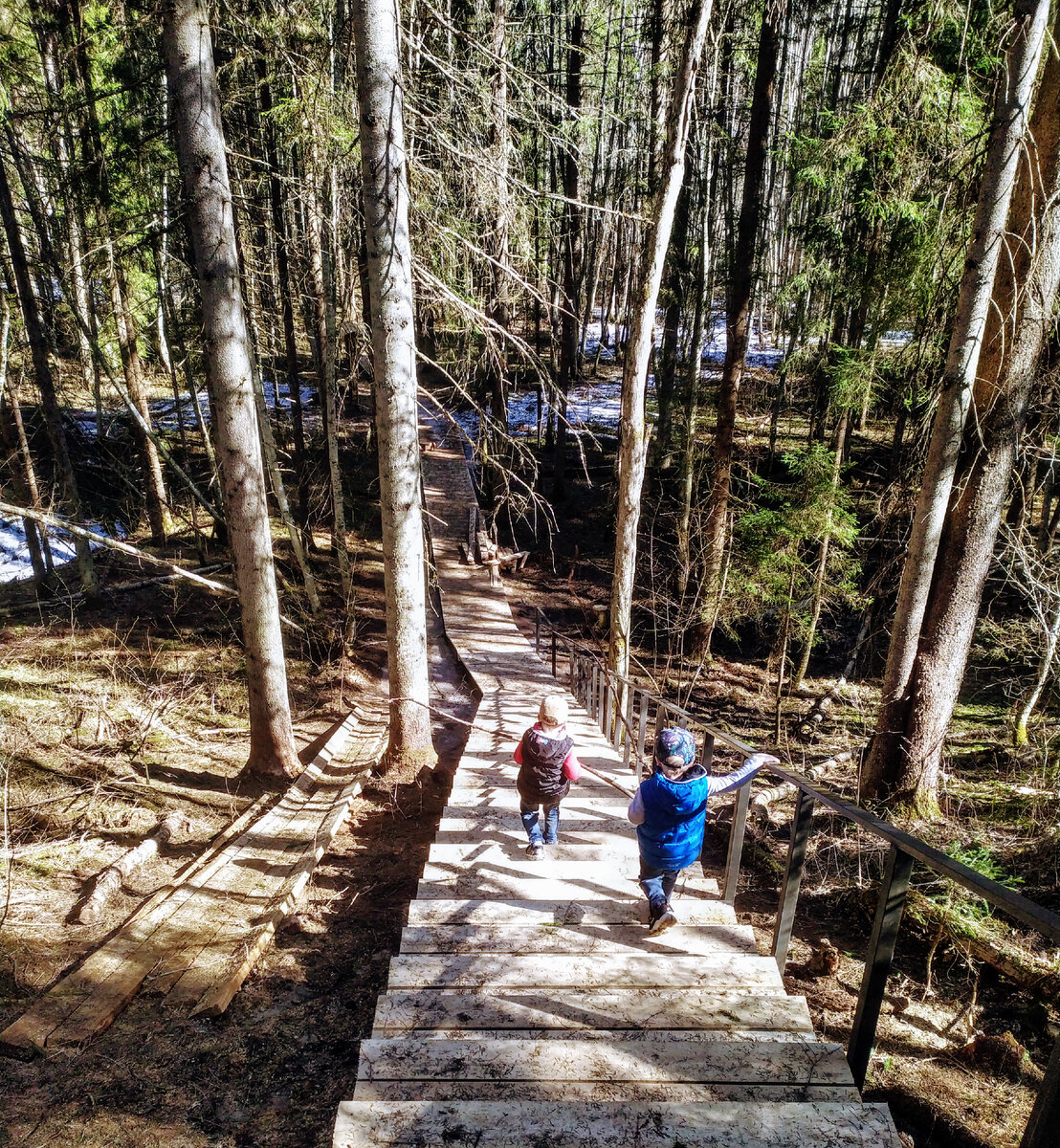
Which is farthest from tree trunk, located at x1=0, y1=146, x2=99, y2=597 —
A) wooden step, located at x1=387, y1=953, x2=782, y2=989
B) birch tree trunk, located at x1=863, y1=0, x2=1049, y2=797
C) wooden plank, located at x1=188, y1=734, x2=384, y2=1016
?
birch tree trunk, located at x1=863, y1=0, x2=1049, y2=797

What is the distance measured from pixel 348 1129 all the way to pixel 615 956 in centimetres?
174

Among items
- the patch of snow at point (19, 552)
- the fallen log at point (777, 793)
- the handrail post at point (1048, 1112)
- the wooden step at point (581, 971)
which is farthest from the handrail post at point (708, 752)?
the patch of snow at point (19, 552)

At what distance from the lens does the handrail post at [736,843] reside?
13.2 feet

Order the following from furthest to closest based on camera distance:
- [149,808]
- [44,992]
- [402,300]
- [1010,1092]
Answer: [149,808], [402,300], [1010,1092], [44,992]

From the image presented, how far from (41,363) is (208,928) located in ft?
→ 35.7

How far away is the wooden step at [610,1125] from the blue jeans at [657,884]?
1464 millimetres

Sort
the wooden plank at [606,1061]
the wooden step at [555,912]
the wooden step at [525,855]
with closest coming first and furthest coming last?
the wooden plank at [606,1061] → the wooden step at [555,912] → the wooden step at [525,855]

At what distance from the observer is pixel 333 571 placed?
1780 cm

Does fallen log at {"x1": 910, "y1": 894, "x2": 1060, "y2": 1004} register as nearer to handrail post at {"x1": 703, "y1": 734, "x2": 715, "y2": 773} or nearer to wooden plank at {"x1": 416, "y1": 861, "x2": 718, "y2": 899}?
wooden plank at {"x1": 416, "y1": 861, "x2": 718, "y2": 899}

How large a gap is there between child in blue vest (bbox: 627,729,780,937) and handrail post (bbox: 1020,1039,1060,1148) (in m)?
1.92

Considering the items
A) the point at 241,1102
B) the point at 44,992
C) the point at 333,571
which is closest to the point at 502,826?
the point at 241,1102

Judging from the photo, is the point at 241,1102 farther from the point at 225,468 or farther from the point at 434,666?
the point at 434,666

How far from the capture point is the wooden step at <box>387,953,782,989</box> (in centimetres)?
347

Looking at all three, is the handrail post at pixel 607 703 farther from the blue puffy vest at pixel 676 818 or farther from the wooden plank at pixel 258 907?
the blue puffy vest at pixel 676 818
